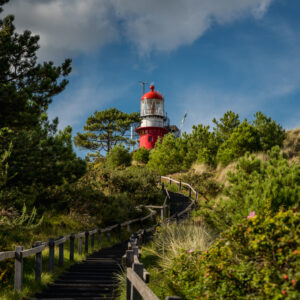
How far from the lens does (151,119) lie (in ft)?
175

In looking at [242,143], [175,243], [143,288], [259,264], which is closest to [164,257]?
[175,243]

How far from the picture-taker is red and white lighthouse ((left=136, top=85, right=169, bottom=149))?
53188 mm

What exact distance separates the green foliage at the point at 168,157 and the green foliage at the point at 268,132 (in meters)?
9.51

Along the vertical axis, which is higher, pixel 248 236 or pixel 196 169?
pixel 196 169

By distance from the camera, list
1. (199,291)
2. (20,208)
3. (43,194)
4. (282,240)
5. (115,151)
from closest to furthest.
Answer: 1. (282,240)
2. (199,291)
3. (20,208)
4. (43,194)
5. (115,151)

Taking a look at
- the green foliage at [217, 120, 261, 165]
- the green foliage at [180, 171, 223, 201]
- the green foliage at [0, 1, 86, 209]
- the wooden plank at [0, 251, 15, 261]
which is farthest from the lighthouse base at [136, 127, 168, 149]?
the wooden plank at [0, 251, 15, 261]

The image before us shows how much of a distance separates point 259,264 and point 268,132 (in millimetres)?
29244

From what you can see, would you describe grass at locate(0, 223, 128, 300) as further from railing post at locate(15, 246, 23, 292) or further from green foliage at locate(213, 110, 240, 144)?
green foliage at locate(213, 110, 240, 144)

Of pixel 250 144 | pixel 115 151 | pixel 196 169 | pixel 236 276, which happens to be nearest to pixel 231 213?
pixel 236 276

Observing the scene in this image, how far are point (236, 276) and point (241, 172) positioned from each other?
760 cm

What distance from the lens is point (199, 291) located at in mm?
5285

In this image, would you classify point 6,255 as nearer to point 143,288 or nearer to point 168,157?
point 143,288

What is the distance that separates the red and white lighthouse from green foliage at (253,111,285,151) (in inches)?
853

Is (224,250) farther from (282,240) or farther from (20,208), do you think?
(20,208)
